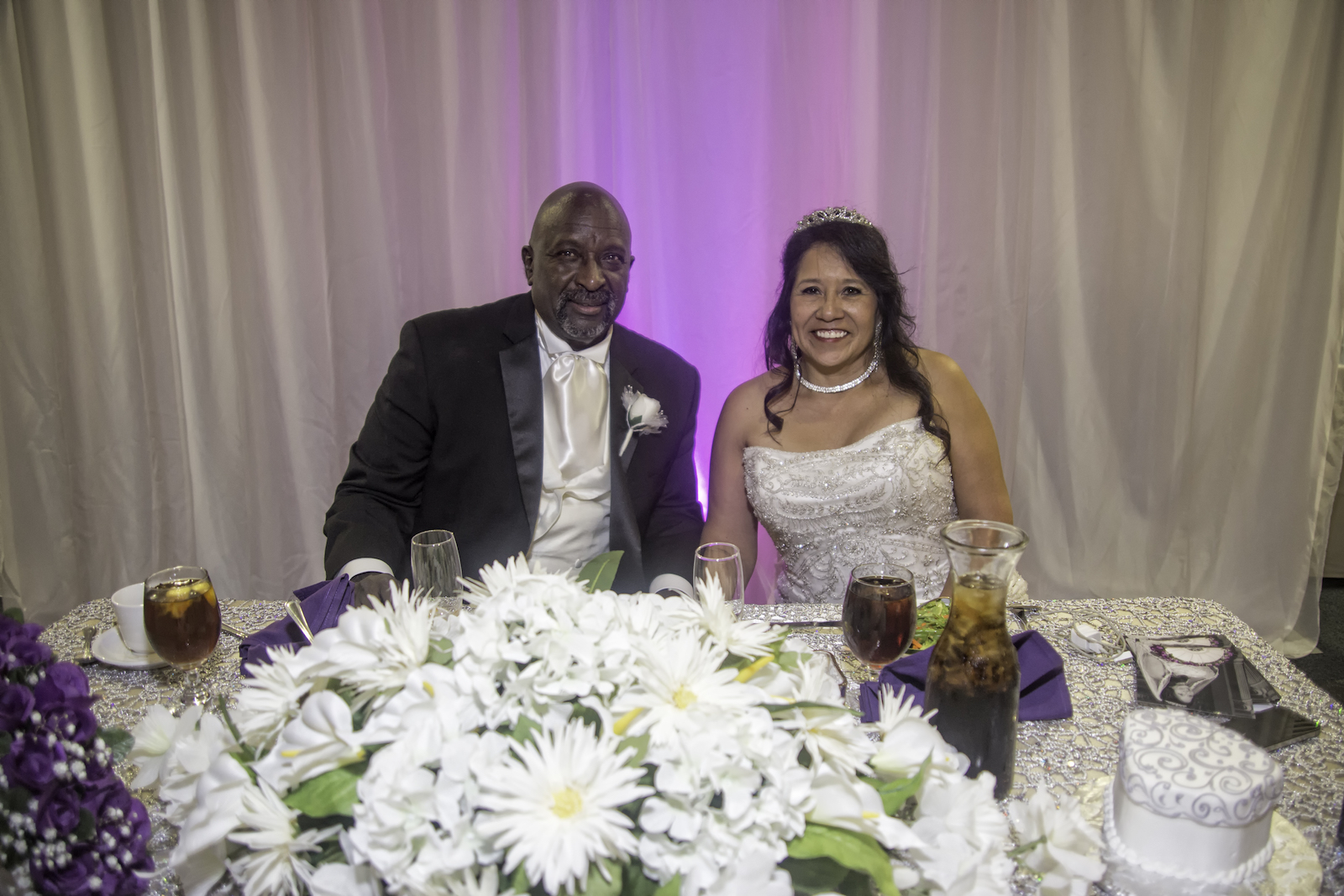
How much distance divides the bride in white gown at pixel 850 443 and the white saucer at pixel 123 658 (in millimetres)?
1416

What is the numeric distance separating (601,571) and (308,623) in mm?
604

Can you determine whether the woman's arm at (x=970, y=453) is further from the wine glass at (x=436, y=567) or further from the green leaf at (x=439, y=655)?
the green leaf at (x=439, y=655)

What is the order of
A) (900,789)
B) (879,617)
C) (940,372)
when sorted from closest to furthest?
(900,789)
(879,617)
(940,372)

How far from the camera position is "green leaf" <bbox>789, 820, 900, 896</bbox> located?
683mm

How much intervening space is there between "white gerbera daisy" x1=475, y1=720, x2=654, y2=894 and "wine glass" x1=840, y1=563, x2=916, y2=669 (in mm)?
644

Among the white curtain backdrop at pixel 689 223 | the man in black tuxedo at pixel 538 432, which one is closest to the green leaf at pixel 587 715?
the man in black tuxedo at pixel 538 432

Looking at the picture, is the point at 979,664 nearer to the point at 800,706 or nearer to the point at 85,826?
the point at 800,706

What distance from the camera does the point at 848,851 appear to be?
2.27 ft

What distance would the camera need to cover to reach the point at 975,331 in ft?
10.7

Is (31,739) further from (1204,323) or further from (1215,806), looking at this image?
(1204,323)

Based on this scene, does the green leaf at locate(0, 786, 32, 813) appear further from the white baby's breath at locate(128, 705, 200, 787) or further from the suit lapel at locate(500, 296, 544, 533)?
the suit lapel at locate(500, 296, 544, 533)

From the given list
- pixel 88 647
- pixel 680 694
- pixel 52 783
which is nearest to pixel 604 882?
pixel 680 694

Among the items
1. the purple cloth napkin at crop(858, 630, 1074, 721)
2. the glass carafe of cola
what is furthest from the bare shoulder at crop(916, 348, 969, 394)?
the glass carafe of cola

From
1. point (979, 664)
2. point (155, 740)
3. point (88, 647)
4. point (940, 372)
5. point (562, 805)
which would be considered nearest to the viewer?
point (562, 805)
